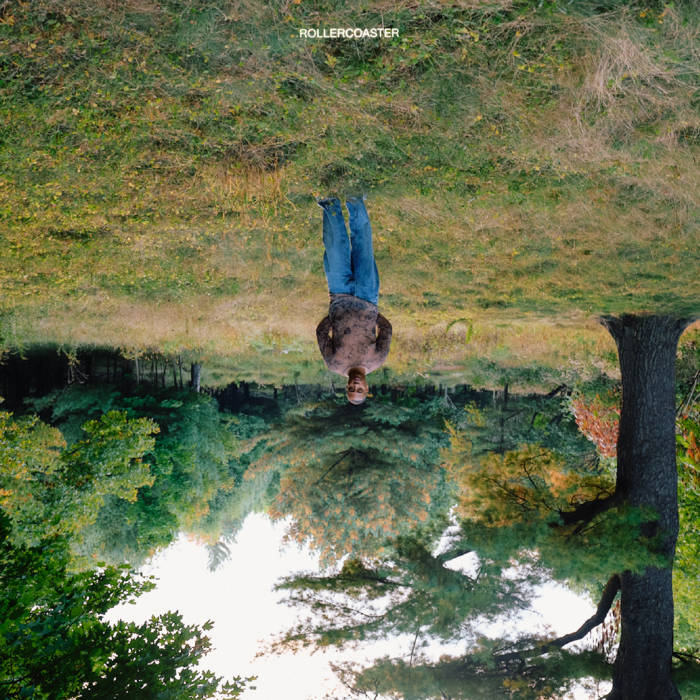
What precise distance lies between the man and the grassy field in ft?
2.55

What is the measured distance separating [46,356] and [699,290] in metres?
13.7

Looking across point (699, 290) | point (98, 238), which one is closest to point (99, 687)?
point (98, 238)

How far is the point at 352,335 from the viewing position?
5.16 metres

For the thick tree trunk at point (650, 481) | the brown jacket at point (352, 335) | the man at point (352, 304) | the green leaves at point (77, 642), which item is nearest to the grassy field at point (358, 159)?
the thick tree trunk at point (650, 481)

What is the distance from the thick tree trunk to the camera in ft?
23.4

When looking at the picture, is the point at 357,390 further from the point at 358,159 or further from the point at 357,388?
the point at 358,159

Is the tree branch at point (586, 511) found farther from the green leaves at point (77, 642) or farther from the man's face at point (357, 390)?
the green leaves at point (77, 642)

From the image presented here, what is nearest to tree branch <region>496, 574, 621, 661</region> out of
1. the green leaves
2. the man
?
the green leaves

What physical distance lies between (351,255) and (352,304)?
575 millimetres

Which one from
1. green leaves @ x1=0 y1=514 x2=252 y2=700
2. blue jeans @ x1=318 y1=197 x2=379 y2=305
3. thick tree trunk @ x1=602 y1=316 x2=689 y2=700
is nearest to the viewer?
green leaves @ x1=0 y1=514 x2=252 y2=700

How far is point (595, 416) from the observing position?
9961 mm

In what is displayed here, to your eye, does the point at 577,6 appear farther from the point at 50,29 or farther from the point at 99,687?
the point at 99,687

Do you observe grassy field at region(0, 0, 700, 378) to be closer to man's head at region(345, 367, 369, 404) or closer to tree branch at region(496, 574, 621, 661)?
man's head at region(345, 367, 369, 404)

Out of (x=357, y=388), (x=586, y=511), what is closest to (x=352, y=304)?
(x=357, y=388)
